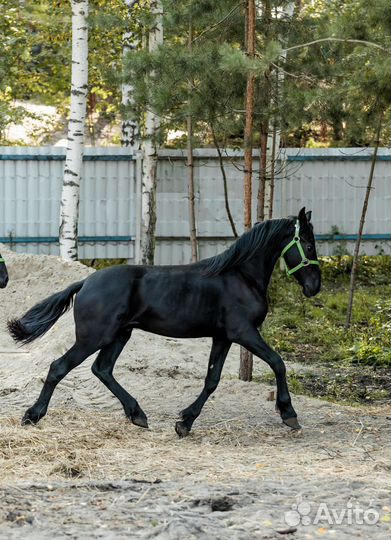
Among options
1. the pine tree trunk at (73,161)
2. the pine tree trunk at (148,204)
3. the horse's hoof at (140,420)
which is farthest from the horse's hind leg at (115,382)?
the pine tree trunk at (148,204)

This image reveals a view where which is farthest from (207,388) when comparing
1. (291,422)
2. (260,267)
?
(260,267)

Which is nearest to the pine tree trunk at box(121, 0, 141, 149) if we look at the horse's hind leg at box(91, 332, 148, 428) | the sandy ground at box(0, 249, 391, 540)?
the sandy ground at box(0, 249, 391, 540)

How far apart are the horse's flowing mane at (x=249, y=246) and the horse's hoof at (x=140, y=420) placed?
137 centimetres

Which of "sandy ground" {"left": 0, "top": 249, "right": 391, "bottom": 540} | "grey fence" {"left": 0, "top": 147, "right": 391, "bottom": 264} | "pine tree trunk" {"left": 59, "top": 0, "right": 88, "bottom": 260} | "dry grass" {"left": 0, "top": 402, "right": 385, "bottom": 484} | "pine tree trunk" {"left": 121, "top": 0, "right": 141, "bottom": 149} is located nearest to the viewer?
"sandy ground" {"left": 0, "top": 249, "right": 391, "bottom": 540}

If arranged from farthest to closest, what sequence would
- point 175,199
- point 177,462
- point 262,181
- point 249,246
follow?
point 175,199 < point 262,181 < point 249,246 < point 177,462

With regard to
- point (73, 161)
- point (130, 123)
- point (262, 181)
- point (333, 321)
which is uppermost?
point (130, 123)

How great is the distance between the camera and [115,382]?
376 inches

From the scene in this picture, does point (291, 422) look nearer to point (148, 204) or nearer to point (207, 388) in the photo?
point (207, 388)

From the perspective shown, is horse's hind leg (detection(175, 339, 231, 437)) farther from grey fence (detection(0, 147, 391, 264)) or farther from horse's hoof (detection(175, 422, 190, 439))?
grey fence (detection(0, 147, 391, 264))

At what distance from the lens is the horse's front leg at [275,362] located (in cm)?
923

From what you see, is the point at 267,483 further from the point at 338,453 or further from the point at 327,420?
the point at 327,420

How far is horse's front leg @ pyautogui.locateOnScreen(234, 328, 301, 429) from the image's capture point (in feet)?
30.3

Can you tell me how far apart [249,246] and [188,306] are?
0.76 meters

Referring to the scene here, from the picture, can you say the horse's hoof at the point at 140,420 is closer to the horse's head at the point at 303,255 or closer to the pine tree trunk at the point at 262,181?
the horse's head at the point at 303,255
